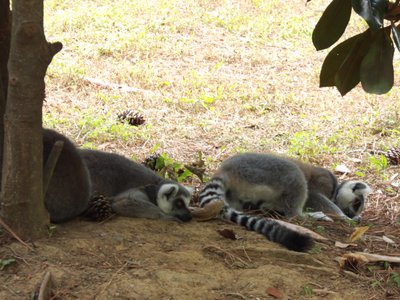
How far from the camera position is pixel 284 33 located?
10.6 metres

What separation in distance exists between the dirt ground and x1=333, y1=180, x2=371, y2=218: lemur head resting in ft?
4.56

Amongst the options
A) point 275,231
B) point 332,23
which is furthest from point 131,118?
point 332,23

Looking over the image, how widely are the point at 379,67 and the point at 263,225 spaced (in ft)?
3.96

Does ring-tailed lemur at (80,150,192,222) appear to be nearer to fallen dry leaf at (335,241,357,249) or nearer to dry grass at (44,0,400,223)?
fallen dry leaf at (335,241,357,249)

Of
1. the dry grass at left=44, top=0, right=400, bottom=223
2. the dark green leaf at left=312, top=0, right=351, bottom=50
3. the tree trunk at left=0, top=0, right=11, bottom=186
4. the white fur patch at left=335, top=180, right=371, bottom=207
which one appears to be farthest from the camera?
the dry grass at left=44, top=0, right=400, bottom=223

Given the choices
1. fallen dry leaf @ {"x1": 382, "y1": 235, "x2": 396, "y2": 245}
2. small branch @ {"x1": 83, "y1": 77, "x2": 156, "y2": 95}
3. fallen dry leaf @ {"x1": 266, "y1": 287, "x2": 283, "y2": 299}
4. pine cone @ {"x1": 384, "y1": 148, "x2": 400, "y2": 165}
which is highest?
pine cone @ {"x1": 384, "y1": 148, "x2": 400, "y2": 165}

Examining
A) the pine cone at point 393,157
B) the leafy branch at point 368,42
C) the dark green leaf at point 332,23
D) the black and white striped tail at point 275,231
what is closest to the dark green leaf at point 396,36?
the leafy branch at point 368,42

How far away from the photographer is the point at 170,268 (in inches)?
125

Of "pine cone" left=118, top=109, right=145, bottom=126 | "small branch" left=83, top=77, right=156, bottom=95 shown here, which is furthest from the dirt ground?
"small branch" left=83, top=77, right=156, bottom=95

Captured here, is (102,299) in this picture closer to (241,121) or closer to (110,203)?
(110,203)

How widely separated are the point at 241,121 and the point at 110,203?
3.49 meters

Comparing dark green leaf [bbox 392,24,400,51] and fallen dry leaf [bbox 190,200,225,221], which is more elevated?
dark green leaf [bbox 392,24,400,51]

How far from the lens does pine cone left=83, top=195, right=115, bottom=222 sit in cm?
396

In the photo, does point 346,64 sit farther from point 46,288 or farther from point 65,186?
point 46,288
